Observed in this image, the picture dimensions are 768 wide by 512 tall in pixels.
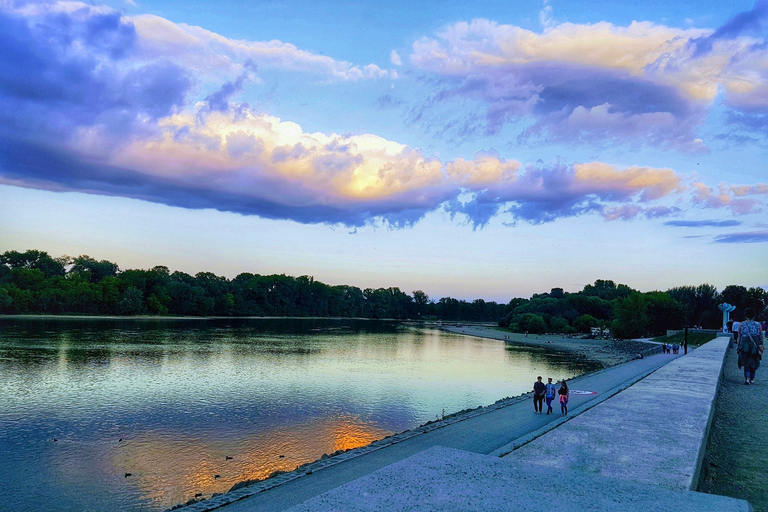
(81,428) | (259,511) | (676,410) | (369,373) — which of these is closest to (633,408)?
(676,410)

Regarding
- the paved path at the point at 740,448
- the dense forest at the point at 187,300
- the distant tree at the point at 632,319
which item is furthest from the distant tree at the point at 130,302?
the paved path at the point at 740,448

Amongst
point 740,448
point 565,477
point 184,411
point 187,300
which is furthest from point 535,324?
point 565,477

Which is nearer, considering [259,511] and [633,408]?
[259,511]

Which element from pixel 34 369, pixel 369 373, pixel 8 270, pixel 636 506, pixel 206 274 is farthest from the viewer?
pixel 206 274

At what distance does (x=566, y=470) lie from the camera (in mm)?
6000

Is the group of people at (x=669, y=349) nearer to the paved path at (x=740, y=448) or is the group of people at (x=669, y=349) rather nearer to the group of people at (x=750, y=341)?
the group of people at (x=750, y=341)

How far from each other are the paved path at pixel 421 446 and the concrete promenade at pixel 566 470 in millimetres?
60

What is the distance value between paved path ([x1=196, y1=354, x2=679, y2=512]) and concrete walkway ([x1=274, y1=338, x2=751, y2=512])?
90.0 inches

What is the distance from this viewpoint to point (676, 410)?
39.3 feet

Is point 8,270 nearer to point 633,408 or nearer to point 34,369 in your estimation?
point 34,369

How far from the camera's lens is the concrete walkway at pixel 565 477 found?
4820 millimetres

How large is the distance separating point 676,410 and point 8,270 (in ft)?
502

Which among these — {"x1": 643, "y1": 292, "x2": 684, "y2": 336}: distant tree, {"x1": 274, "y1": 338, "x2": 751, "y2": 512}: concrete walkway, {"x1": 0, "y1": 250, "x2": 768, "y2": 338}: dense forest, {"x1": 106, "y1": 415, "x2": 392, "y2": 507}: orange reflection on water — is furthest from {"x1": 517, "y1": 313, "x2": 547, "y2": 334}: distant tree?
{"x1": 274, "y1": 338, "x2": 751, "y2": 512}: concrete walkway

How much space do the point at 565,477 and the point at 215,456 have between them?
1847 centimetres
